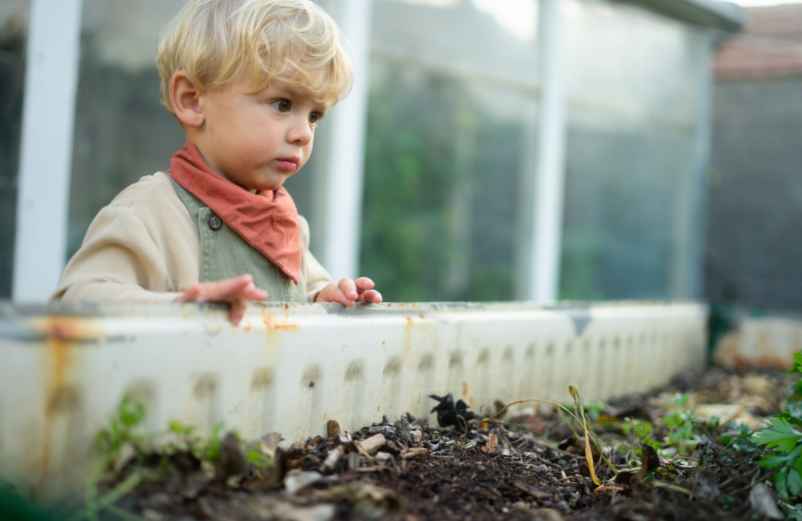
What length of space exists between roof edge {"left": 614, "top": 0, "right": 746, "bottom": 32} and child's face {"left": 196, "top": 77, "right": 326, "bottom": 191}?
620cm

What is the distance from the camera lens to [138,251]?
1.70 m

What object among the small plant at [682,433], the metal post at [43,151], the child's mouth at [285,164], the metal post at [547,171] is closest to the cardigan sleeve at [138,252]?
the child's mouth at [285,164]

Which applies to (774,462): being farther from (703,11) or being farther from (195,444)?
(703,11)

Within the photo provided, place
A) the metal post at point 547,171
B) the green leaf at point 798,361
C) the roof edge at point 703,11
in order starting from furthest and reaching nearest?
the roof edge at point 703,11 → the metal post at point 547,171 → the green leaf at point 798,361

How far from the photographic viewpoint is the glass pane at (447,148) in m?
7.05

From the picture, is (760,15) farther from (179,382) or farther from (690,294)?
(179,382)

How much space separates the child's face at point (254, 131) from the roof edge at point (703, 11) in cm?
620

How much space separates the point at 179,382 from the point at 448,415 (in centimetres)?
76

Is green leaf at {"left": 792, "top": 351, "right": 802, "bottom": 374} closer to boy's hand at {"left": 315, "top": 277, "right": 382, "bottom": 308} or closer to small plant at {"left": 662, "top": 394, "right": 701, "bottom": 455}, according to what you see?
small plant at {"left": 662, "top": 394, "right": 701, "bottom": 455}

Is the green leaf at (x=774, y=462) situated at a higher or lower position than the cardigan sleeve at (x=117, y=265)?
lower

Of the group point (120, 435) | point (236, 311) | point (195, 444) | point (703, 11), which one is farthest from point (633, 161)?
point (120, 435)

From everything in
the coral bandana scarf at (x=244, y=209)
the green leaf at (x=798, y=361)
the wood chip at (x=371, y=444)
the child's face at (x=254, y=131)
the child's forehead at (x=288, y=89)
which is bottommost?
the wood chip at (x=371, y=444)

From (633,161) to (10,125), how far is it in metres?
6.33

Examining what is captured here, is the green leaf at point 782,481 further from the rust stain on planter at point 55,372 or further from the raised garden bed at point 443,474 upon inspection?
the rust stain on planter at point 55,372
